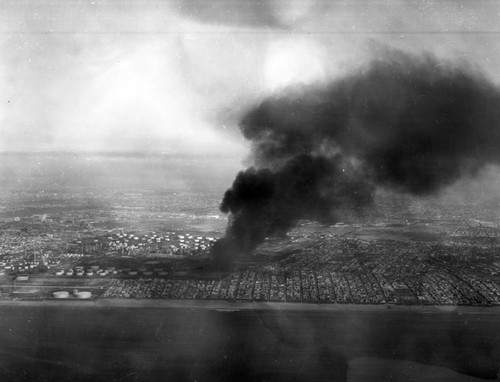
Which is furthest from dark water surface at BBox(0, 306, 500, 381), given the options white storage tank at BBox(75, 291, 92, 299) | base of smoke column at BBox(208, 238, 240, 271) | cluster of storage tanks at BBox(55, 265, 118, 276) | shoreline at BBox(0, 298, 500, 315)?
base of smoke column at BBox(208, 238, 240, 271)

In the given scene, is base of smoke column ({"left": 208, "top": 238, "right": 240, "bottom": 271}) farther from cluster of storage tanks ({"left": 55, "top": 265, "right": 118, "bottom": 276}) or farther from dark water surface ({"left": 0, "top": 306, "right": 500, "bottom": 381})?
dark water surface ({"left": 0, "top": 306, "right": 500, "bottom": 381})

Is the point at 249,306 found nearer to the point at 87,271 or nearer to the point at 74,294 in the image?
the point at 74,294

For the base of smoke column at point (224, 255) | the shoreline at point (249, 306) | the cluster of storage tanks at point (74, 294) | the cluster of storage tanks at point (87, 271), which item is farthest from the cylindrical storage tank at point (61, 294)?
the base of smoke column at point (224, 255)

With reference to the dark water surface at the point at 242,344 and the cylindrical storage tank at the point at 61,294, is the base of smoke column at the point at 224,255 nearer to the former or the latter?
the dark water surface at the point at 242,344

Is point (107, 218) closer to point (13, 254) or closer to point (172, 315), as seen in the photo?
point (13, 254)

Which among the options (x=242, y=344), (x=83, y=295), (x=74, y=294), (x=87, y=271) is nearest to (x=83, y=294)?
(x=83, y=295)

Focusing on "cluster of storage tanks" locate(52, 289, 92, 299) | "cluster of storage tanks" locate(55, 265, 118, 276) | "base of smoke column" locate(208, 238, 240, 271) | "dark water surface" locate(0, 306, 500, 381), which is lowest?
"dark water surface" locate(0, 306, 500, 381)

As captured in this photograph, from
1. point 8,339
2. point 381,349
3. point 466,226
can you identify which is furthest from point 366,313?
point 466,226
